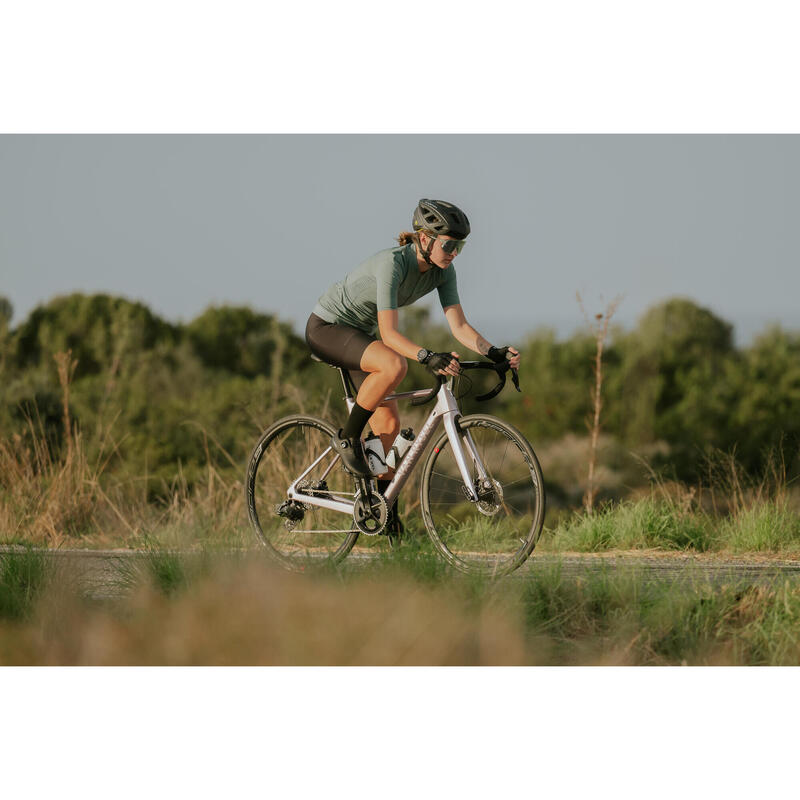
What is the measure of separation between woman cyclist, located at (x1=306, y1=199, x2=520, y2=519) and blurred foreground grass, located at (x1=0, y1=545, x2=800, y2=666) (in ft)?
2.69

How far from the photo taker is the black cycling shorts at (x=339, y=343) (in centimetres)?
512

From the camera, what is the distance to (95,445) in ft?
27.8

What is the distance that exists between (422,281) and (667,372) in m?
14.7

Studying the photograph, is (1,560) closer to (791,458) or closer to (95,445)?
(95,445)

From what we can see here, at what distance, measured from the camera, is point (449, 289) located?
5.17m

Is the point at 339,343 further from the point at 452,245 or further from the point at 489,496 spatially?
the point at 489,496

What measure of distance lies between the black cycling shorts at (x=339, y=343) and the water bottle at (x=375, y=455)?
0.31 m

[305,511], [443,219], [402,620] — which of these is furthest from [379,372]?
[402,620]

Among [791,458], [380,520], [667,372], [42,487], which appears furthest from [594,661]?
[667,372]

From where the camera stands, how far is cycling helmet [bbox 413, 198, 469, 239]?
15.9ft

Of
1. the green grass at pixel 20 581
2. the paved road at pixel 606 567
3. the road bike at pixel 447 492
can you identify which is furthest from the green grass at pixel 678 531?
the green grass at pixel 20 581

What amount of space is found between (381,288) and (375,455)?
90 centimetres

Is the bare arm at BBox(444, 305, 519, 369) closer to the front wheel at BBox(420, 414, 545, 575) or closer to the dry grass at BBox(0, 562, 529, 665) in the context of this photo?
the front wheel at BBox(420, 414, 545, 575)

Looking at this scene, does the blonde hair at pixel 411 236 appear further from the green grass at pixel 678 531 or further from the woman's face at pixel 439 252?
the green grass at pixel 678 531
